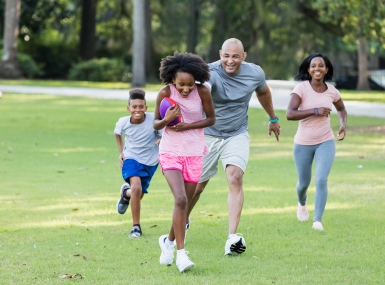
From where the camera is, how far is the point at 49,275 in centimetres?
641

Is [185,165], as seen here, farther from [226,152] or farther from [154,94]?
[154,94]

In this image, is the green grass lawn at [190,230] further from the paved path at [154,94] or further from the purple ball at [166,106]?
the paved path at [154,94]

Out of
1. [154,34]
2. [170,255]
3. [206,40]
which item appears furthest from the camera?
[206,40]

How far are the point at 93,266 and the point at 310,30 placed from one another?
41079 millimetres

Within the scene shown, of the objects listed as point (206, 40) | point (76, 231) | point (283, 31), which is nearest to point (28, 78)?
point (283, 31)

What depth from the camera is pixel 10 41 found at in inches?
1660

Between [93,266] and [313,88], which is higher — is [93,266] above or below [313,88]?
below

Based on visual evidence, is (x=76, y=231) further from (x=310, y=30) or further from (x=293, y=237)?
(x=310, y=30)

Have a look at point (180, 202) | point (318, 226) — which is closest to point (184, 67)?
point (180, 202)

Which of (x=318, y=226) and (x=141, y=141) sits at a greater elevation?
(x=141, y=141)

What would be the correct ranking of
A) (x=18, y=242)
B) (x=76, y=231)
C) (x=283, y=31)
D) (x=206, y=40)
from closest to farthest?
(x=18, y=242), (x=76, y=231), (x=283, y=31), (x=206, y=40)

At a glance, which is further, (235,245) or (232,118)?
(232,118)

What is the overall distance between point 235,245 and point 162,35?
45886mm

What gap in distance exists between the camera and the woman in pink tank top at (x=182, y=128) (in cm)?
666
